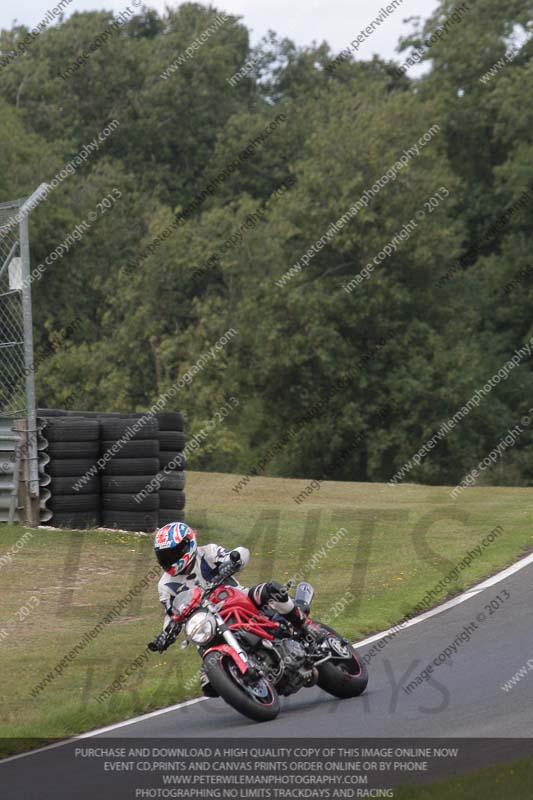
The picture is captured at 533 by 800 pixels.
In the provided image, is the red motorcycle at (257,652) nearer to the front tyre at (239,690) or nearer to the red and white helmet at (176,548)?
the front tyre at (239,690)

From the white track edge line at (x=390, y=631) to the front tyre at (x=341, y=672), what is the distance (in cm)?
126

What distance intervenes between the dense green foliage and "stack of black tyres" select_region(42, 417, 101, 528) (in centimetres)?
2488

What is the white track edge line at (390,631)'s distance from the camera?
9537 mm

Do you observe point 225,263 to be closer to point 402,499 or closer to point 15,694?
point 402,499

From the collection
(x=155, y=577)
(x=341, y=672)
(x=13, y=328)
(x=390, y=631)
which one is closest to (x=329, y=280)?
(x=13, y=328)

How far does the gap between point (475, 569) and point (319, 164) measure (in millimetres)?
31652

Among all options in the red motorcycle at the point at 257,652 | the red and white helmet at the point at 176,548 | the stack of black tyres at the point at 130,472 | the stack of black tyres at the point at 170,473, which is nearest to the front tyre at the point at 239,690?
the red motorcycle at the point at 257,652

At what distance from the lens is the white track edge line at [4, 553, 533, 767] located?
9.54 meters

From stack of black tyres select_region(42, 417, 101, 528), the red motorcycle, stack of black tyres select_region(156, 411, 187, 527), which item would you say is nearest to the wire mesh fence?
stack of black tyres select_region(42, 417, 101, 528)

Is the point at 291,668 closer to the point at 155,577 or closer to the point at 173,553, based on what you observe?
the point at 173,553

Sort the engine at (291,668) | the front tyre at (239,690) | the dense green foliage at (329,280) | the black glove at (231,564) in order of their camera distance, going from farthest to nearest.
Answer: the dense green foliage at (329,280), the black glove at (231,564), the engine at (291,668), the front tyre at (239,690)

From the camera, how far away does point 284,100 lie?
64.1m
